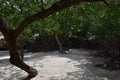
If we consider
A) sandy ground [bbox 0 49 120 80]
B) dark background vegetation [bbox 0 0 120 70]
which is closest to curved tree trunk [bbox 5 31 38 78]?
dark background vegetation [bbox 0 0 120 70]

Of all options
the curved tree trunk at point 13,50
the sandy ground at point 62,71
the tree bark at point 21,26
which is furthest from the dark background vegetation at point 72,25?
the sandy ground at point 62,71

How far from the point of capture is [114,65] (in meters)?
11.1

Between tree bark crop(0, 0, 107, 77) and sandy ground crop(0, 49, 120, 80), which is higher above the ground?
tree bark crop(0, 0, 107, 77)

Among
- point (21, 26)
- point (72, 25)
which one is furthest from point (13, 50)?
point (72, 25)

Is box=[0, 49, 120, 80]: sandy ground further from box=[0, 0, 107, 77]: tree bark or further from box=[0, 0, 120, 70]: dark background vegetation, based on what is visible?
box=[0, 0, 107, 77]: tree bark

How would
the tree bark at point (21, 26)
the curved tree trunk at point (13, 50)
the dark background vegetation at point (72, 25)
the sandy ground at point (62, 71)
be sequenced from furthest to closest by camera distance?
the sandy ground at point (62, 71), the dark background vegetation at point (72, 25), the curved tree trunk at point (13, 50), the tree bark at point (21, 26)

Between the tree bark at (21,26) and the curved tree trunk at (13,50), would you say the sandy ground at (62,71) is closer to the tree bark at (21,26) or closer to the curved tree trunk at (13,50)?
the tree bark at (21,26)

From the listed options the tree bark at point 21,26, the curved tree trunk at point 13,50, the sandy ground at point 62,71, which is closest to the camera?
the tree bark at point 21,26

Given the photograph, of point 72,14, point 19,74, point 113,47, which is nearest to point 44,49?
point 113,47

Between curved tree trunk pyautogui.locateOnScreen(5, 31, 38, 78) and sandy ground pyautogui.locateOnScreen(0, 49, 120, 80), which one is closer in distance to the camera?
curved tree trunk pyautogui.locateOnScreen(5, 31, 38, 78)

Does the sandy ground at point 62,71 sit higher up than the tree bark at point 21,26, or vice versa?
the tree bark at point 21,26

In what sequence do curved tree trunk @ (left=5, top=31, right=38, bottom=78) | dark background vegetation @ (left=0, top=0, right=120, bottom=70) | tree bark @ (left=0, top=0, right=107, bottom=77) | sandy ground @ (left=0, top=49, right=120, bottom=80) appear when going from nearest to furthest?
tree bark @ (left=0, top=0, right=107, bottom=77)
curved tree trunk @ (left=5, top=31, right=38, bottom=78)
dark background vegetation @ (left=0, top=0, right=120, bottom=70)
sandy ground @ (left=0, top=49, right=120, bottom=80)

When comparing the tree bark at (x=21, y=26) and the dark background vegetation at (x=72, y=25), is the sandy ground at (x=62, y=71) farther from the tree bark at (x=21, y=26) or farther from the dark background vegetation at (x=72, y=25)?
the tree bark at (x=21, y=26)

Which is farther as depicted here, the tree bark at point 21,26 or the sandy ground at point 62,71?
the sandy ground at point 62,71
